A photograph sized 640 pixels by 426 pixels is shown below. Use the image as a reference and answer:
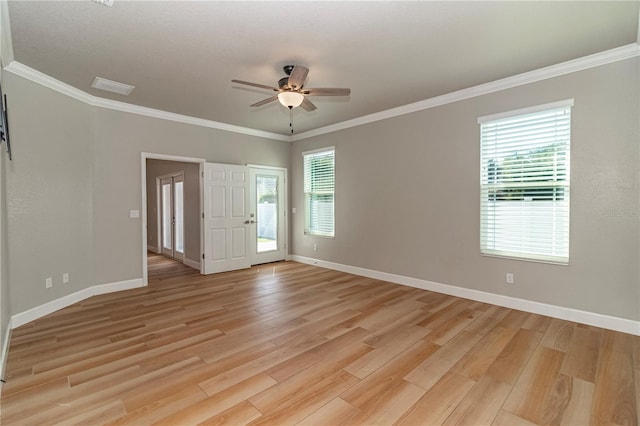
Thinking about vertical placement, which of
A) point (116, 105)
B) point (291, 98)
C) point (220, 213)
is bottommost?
point (220, 213)

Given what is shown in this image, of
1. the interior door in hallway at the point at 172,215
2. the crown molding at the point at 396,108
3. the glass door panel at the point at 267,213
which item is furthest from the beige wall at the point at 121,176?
the interior door in hallway at the point at 172,215

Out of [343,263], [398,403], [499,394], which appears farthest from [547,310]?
[343,263]

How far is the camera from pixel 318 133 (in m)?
6.40

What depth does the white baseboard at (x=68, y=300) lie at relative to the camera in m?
3.38

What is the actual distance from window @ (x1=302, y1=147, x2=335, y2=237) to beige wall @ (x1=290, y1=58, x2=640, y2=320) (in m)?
0.19

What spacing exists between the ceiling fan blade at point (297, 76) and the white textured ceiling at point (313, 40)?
247 millimetres

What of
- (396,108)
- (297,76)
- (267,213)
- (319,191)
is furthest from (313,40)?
(267,213)

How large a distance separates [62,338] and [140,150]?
3.00 meters

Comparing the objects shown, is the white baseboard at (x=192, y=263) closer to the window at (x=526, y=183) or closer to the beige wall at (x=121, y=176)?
the beige wall at (x=121, y=176)

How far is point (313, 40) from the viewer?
113 inches

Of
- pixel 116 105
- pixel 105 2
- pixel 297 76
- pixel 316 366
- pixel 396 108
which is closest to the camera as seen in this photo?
pixel 105 2

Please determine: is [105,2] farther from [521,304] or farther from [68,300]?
[521,304]

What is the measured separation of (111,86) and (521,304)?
600cm

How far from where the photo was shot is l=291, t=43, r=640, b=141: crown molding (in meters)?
3.14
